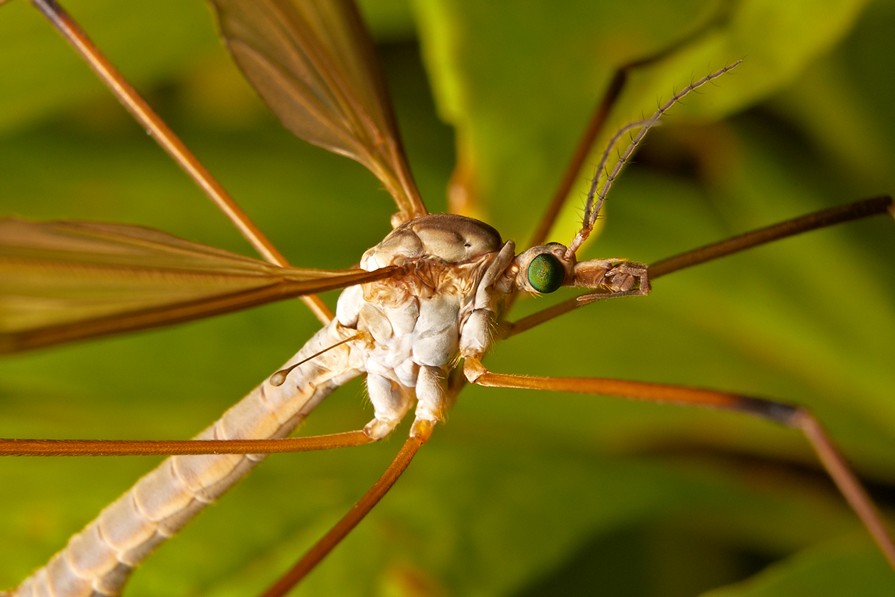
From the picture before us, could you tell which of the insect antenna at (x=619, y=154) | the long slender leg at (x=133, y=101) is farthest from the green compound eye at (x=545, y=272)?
the long slender leg at (x=133, y=101)

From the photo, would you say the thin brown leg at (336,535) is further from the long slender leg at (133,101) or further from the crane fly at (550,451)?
the long slender leg at (133,101)

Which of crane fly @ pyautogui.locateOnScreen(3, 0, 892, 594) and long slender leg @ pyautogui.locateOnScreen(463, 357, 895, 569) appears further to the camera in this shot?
crane fly @ pyautogui.locateOnScreen(3, 0, 892, 594)

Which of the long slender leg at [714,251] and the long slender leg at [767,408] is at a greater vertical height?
the long slender leg at [714,251]

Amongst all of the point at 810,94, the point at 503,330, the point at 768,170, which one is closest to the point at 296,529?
the point at 503,330

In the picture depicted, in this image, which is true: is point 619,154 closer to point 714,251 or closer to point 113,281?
point 714,251

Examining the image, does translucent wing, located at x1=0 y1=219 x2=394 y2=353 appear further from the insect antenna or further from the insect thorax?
the insect antenna

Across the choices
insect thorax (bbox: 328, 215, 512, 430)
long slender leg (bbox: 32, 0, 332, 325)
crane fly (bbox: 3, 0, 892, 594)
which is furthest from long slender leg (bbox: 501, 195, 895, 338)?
long slender leg (bbox: 32, 0, 332, 325)
